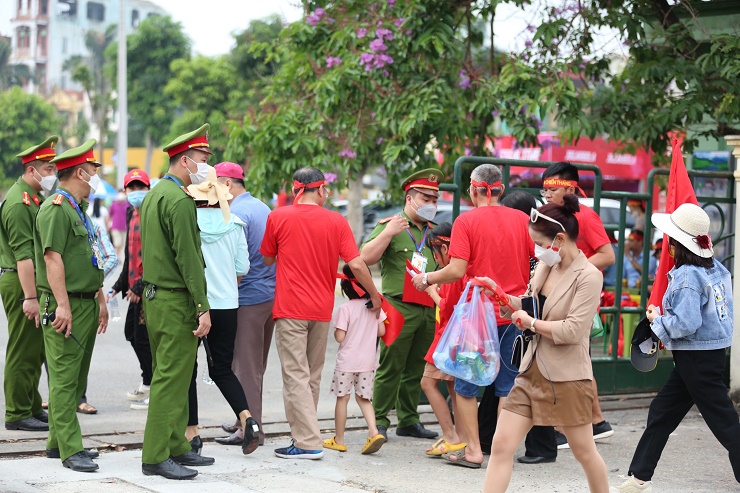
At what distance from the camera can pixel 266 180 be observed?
12.5m

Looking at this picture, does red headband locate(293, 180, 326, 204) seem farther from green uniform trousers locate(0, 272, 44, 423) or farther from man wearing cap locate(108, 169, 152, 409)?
green uniform trousers locate(0, 272, 44, 423)

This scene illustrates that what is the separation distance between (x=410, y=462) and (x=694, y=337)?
2.00 metres

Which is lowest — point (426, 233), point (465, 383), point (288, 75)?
point (465, 383)

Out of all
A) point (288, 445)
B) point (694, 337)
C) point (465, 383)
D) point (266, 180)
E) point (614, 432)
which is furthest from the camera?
point (266, 180)

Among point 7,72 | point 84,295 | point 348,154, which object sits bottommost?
point 84,295

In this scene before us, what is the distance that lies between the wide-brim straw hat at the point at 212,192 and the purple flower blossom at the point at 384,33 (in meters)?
5.08

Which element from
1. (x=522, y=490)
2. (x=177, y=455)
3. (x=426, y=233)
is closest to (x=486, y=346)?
(x=522, y=490)

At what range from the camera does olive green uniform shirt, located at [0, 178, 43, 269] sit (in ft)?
24.2

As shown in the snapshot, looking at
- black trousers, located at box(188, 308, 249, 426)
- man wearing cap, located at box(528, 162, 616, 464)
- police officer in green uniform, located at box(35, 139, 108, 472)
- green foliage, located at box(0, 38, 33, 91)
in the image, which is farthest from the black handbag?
green foliage, located at box(0, 38, 33, 91)

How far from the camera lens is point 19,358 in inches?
297

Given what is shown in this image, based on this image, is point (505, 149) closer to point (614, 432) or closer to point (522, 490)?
point (614, 432)

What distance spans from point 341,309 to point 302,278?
0.54 meters

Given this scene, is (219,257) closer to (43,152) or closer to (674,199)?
(43,152)

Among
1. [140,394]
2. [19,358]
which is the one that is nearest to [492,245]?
[19,358]
